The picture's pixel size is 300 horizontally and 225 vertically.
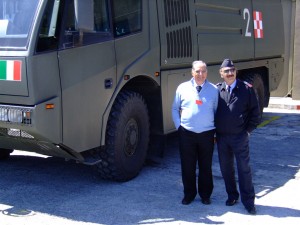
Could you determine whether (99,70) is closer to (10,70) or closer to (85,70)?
(85,70)

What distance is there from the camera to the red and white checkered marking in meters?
9.19

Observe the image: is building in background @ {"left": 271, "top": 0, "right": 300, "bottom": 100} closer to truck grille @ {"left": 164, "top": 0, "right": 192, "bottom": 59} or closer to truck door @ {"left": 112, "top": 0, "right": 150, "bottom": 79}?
truck grille @ {"left": 164, "top": 0, "right": 192, "bottom": 59}

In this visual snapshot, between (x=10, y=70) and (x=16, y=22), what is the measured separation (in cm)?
51

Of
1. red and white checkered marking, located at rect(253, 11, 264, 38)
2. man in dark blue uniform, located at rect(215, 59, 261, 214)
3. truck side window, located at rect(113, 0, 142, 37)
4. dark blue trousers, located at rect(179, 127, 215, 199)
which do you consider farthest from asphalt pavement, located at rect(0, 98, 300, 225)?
red and white checkered marking, located at rect(253, 11, 264, 38)

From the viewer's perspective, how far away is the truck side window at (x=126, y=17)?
577 centimetres

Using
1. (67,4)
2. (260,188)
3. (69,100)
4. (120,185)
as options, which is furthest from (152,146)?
(67,4)

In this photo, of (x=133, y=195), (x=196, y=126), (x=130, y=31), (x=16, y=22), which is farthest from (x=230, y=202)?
(x=16, y=22)

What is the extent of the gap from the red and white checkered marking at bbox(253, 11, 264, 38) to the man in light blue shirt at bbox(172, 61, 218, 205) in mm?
4430

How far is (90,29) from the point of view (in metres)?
5.13

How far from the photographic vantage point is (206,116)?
5043 mm

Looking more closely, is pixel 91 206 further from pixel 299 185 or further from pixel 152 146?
pixel 299 185

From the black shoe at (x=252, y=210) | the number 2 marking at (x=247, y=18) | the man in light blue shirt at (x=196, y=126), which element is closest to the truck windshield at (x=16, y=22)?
the man in light blue shirt at (x=196, y=126)

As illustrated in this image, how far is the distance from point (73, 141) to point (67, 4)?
1.44 m

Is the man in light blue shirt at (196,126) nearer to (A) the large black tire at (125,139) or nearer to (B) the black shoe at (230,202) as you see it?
(B) the black shoe at (230,202)
